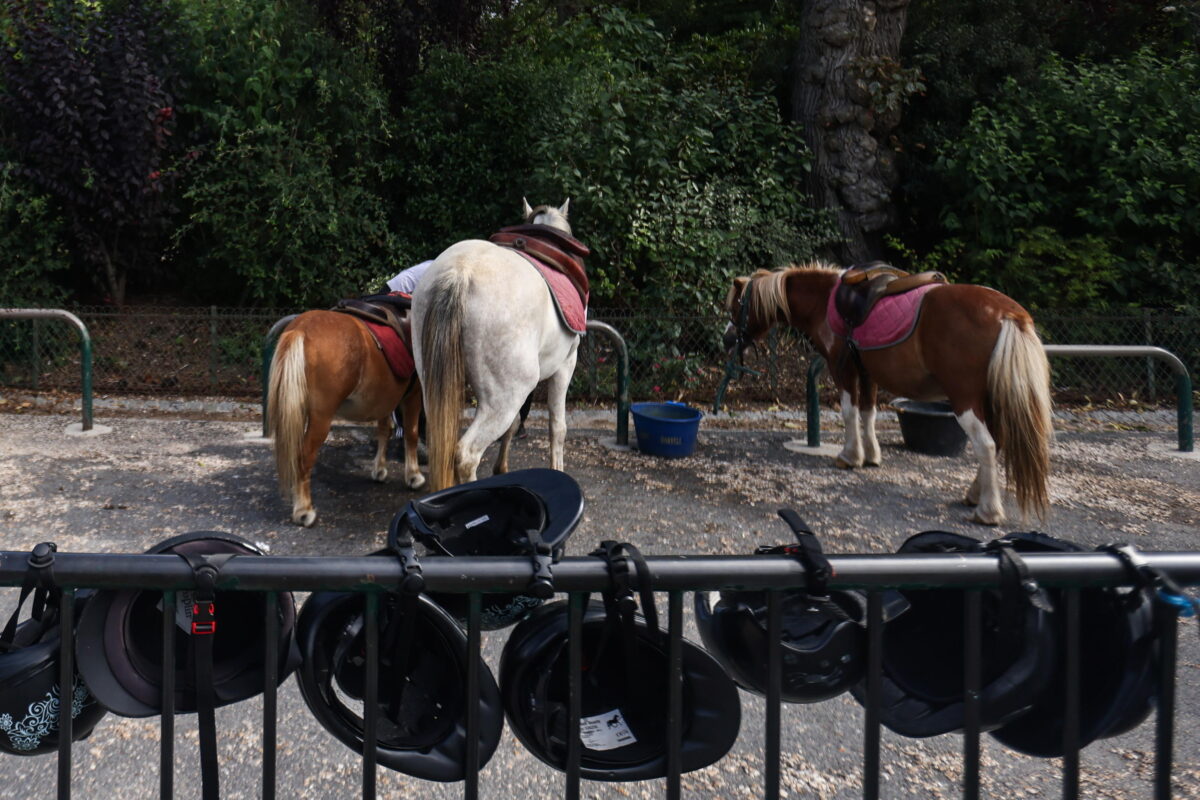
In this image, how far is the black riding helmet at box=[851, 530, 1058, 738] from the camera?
1687mm

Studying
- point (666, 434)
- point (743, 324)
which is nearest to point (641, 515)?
point (666, 434)

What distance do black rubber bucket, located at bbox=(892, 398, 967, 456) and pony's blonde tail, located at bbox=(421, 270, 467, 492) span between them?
4.61 metres

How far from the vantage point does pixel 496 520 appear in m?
2.03

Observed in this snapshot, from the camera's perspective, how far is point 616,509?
6086 mm

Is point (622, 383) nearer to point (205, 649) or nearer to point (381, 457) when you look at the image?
point (381, 457)

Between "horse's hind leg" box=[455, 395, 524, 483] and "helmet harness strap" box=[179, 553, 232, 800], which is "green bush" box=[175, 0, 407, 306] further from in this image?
"helmet harness strap" box=[179, 553, 232, 800]

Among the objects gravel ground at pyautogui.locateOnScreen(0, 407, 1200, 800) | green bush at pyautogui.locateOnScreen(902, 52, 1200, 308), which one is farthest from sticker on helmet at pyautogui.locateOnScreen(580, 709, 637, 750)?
green bush at pyautogui.locateOnScreen(902, 52, 1200, 308)

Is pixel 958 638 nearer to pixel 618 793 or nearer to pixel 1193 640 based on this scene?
pixel 618 793

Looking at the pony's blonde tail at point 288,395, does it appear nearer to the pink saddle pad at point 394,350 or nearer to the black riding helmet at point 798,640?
the pink saddle pad at point 394,350

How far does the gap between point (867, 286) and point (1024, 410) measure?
162cm

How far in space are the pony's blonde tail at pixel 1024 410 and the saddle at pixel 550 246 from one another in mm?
2681

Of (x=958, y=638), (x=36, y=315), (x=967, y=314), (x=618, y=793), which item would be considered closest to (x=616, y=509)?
(x=967, y=314)

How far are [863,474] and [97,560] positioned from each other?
6.43 metres

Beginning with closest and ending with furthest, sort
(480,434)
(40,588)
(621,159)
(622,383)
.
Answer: (40,588), (480,434), (622,383), (621,159)
